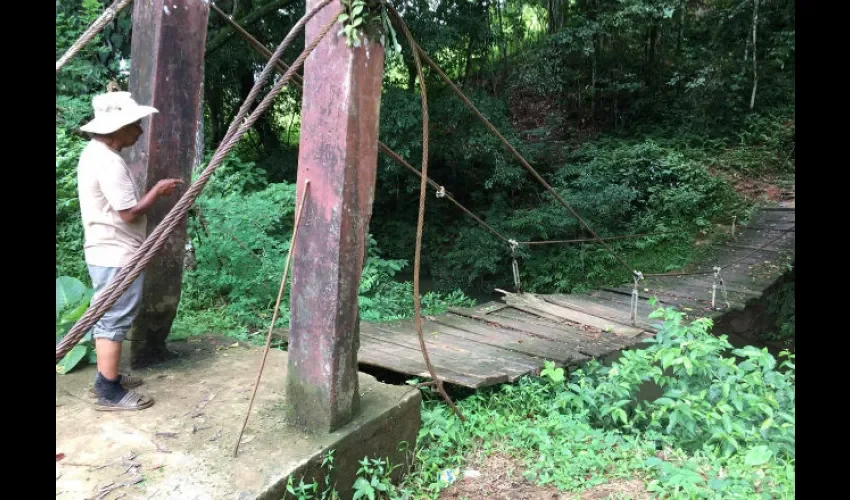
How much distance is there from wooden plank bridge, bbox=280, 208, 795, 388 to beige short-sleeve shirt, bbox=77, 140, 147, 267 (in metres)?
1.36

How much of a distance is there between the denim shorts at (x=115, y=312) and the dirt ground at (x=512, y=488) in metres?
1.45

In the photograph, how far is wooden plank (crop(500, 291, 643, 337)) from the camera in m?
4.30

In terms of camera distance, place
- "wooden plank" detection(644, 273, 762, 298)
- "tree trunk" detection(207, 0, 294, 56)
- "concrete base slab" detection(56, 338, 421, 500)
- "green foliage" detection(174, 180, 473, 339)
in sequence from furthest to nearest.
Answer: "tree trunk" detection(207, 0, 294, 56)
"wooden plank" detection(644, 273, 762, 298)
"green foliage" detection(174, 180, 473, 339)
"concrete base slab" detection(56, 338, 421, 500)

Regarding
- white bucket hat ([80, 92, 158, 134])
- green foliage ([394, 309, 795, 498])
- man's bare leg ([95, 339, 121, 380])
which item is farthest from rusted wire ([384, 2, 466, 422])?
man's bare leg ([95, 339, 121, 380])

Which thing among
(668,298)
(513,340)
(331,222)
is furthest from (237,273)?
(668,298)

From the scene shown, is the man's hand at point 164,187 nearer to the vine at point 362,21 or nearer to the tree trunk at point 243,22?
the vine at point 362,21

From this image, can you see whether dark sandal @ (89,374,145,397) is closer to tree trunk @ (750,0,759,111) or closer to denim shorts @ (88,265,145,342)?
denim shorts @ (88,265,145,342)

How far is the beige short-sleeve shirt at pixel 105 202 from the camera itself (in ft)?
7.10

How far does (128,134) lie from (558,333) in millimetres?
3120

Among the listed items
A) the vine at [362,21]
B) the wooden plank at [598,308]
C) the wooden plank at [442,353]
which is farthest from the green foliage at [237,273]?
the vine at [362,21]

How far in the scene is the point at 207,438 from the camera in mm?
1996

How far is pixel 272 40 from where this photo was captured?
8.23 m
